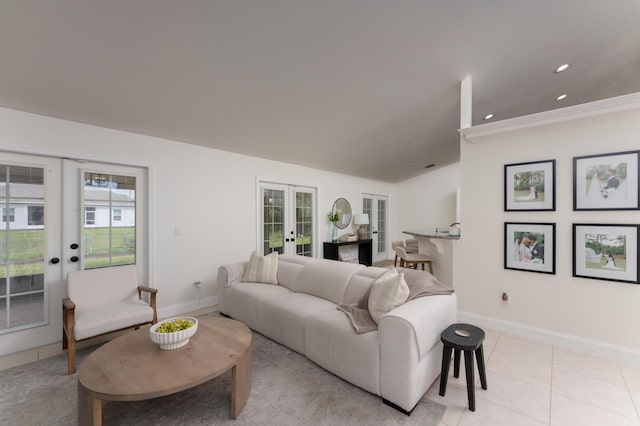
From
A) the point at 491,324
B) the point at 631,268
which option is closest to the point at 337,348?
the point at 491,324

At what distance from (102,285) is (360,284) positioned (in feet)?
9.02

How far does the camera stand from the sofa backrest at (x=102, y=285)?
107 inches

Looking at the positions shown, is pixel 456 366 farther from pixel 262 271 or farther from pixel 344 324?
pixel 262 271

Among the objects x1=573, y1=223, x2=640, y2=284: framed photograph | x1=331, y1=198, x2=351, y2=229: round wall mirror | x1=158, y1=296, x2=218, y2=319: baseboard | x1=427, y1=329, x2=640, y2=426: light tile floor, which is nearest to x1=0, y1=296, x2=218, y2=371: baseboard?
x1=158, y1=296, x2=218, y2=319: baseboard

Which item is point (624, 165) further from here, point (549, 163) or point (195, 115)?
point (195, 115)

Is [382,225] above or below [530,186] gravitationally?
below

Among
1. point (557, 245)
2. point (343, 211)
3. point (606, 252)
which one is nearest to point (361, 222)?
point (343, 211)

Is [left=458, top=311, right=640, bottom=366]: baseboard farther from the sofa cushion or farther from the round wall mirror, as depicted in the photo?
the round wall mirror

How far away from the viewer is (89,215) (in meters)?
3.03

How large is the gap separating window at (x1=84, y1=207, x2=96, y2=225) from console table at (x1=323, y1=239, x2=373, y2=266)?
3987 millimetres

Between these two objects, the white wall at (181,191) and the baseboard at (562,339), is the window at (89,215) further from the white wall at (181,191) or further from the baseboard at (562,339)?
the baseboard at (562,339)

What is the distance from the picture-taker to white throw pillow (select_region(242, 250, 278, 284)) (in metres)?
3.53

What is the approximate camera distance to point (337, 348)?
2188 millimetres

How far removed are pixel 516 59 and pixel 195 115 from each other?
140 inches
